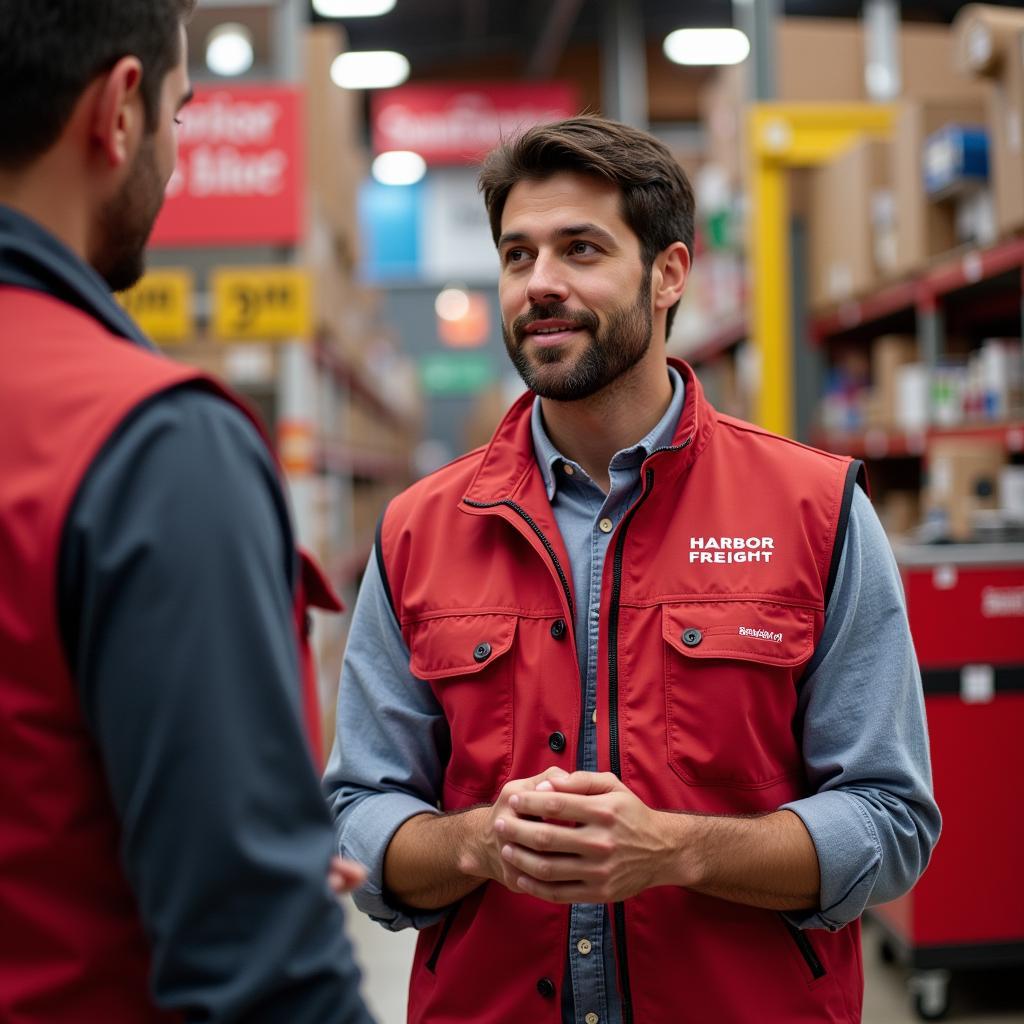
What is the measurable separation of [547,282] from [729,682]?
590mm

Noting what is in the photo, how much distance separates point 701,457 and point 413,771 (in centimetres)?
57

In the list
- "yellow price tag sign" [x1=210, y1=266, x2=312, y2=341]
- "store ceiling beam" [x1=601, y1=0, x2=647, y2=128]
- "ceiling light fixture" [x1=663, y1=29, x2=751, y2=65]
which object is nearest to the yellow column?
"yellow price tag sign" [x1=210, y1=266, x2=312, y2=341]

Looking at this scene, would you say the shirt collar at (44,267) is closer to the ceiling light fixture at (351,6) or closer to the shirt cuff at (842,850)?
the shirt cuff at (842,850)

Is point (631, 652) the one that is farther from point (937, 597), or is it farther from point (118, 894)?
point (937, 597)

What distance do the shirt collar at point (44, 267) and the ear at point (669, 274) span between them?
3.19 ft

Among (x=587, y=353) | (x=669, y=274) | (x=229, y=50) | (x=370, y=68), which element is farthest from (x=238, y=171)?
(x=370, y=68)

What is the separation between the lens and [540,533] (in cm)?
154

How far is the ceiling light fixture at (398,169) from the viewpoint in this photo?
14.0 meters

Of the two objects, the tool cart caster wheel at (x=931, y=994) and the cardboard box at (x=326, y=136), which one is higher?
the cardboard box at (x=326, y=136)

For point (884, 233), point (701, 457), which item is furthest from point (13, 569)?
point (884, 233)

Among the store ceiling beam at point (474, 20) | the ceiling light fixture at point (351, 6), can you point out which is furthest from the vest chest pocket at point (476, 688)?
the store ceiling beam at point (474, 20)

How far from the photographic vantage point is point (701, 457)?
1597 mm

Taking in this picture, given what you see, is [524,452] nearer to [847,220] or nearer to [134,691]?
[134,691]

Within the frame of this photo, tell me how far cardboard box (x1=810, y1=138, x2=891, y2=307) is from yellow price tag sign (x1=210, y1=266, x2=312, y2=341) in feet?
7.08
